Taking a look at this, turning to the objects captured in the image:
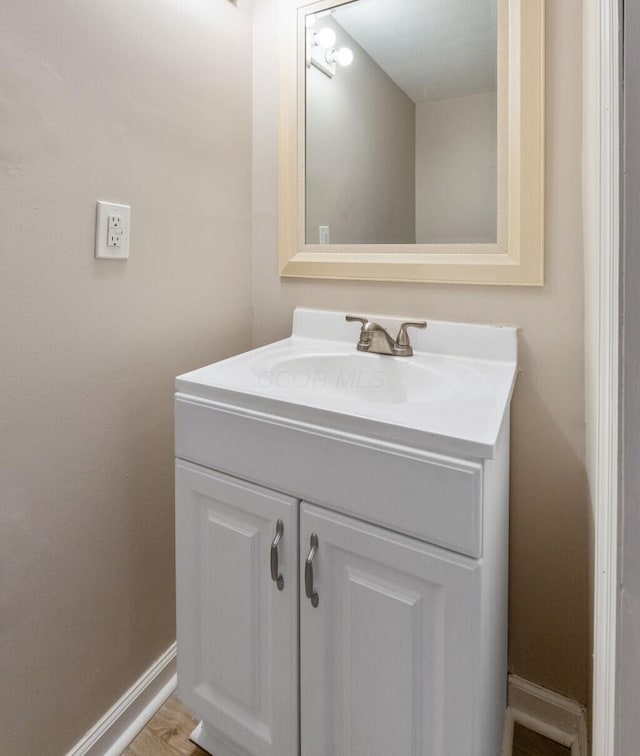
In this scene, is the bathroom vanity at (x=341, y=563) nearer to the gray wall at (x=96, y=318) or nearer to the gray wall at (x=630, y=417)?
the gray wall at (x=96, y=318)

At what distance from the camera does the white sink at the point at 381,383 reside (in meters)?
0.71

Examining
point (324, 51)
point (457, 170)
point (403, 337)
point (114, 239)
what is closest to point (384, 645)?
point (403, 337)

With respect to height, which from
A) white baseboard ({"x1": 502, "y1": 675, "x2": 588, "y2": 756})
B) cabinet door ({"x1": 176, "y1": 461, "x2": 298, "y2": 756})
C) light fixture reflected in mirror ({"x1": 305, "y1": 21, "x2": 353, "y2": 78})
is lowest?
white baseboard ({"x1": 502, "y1": 675, "x2": 588, "y2": 756})

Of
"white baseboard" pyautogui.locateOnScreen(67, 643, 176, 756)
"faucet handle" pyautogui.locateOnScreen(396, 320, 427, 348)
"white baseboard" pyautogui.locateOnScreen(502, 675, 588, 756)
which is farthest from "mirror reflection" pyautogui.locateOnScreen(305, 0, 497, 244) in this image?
"white baseboard" pyautogui.locateOnScreen(67, 643, 176, 756)

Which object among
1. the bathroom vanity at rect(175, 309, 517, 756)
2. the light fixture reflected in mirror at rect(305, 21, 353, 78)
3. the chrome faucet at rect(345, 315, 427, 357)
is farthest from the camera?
the light fixture reflected in mirror at rect(305, 21, 353, 78)

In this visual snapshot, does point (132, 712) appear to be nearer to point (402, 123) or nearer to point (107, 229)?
point (107, 229)

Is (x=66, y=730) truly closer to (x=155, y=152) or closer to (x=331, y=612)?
(x=331, y=612)

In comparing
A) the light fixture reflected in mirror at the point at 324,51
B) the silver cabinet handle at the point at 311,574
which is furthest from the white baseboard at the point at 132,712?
the light fixture reflected in mirror at the point at 324,51

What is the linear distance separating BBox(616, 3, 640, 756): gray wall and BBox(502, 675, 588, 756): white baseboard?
39.4 inches

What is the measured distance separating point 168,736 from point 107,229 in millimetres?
1173

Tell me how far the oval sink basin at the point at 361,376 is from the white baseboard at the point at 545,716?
0.77 meters

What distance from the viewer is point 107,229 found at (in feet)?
3.17

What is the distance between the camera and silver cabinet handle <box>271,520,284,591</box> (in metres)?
0.84

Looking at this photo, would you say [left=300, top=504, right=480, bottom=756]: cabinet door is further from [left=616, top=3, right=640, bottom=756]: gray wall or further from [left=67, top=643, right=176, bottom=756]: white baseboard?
[left=67, top=643, right=176, bottom=756]: white baseboard
